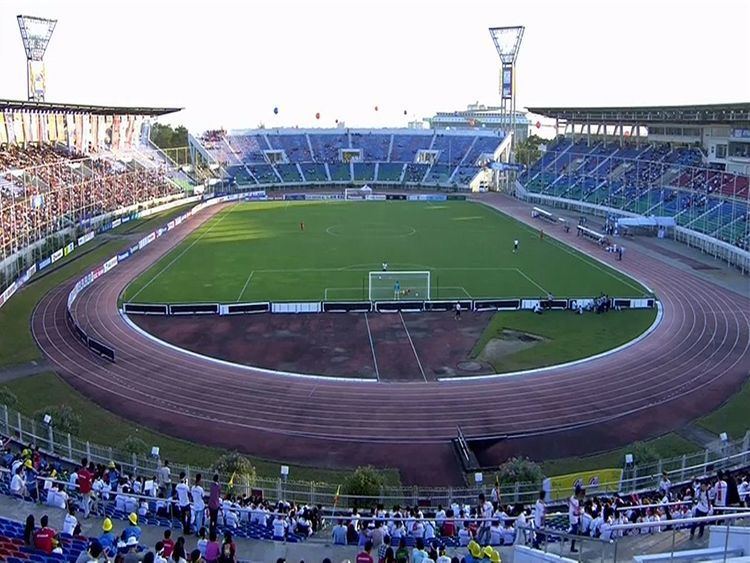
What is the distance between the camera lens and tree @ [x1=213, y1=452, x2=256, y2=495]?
73.4 ft

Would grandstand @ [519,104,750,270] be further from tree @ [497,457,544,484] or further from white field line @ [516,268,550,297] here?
tree @ [497,457,544,484]

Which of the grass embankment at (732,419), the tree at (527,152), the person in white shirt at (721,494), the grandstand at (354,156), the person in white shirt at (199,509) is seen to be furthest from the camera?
the tree at (527,152)

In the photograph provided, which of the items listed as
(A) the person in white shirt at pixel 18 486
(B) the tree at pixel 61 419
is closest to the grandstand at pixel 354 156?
(B) the tree at pixel 61 419

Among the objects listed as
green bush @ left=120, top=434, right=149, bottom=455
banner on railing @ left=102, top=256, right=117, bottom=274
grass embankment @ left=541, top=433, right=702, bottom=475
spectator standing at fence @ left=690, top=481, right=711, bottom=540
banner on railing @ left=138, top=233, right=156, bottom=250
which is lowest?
grass embankment @ left=541, top=433, right=702, bottom=475

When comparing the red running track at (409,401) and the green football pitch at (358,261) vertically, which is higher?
the green football pitch at (358,261)

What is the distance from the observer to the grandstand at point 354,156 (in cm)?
12281

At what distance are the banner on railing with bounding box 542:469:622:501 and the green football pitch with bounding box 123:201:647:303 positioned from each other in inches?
1064

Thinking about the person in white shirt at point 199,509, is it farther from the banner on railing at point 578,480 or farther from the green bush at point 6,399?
the green bush at point 6,399

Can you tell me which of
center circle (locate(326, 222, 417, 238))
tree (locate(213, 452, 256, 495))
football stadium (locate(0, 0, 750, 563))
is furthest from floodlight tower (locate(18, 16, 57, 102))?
tree (locate(213, 452, 256, 495))

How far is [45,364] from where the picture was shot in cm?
3678

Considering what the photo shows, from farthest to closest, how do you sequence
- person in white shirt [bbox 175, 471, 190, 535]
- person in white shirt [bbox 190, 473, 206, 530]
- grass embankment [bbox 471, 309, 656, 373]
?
grass embankment [bbox 471, 309, 656, 373], person in white shirt [bbox 190, 473, 206, 530], person in white shirt [bbox 175, 471, 190, 535]

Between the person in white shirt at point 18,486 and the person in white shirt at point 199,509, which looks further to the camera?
the person in white shirt at point 18,486

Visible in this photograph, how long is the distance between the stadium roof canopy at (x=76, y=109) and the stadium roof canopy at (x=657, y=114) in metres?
53.8

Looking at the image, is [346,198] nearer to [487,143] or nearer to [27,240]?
[487,143]
